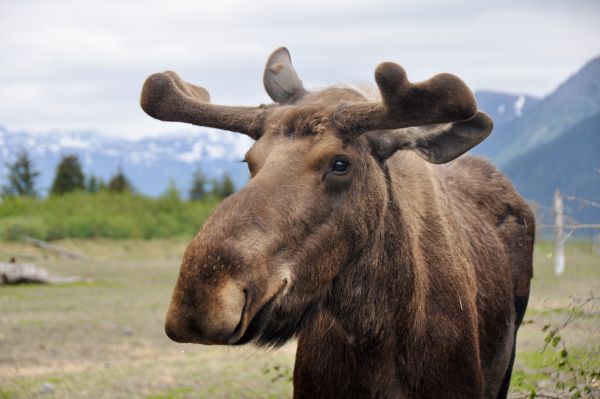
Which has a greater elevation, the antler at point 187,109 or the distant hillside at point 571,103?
the antler at point 187,109

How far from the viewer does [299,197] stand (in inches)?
157

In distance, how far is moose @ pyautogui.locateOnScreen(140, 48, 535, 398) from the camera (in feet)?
12.0

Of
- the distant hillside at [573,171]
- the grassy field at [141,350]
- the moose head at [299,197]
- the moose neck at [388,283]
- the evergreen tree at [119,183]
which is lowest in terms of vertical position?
the evergreen tree at [119,183]

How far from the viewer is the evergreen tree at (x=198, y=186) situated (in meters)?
70.2

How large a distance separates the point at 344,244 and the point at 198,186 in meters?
67.8

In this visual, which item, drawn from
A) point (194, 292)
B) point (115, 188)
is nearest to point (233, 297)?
point (194, 292)

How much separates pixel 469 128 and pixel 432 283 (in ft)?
3.43

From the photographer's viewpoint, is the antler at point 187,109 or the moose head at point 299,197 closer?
the moose head at point 299,197

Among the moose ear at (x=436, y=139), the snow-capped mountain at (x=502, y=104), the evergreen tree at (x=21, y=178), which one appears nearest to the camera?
the moose ear at (x=436, y=139)

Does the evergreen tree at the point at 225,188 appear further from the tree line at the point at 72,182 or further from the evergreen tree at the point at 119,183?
the evergreen tree at the point at 119,183

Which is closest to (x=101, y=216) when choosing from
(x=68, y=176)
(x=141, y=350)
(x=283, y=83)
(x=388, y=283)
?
(x=68, y=176)

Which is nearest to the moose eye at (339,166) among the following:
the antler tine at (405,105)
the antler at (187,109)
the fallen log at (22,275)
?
the antler tine at (405,105)

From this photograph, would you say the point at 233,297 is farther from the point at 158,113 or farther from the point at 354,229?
the point at 158,113

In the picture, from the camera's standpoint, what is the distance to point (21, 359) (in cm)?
1187
